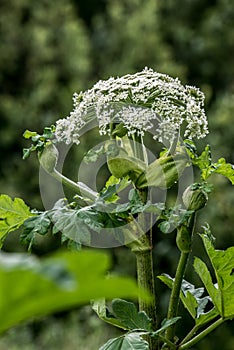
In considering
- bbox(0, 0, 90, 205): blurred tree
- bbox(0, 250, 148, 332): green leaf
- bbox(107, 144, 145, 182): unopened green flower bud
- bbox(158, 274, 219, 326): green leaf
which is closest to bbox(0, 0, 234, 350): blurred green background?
bbox(0, 0, 90, 205): blurred tree

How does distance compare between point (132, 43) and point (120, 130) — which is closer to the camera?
point (120, 130)

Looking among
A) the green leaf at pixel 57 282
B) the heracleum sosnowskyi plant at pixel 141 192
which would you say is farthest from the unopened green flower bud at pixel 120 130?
the green leaf at pixel 57 282

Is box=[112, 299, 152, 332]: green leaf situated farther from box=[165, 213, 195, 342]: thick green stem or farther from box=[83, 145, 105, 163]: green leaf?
box=[83, 145, 105, 163]: green leaf

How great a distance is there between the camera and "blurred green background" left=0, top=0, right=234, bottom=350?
8.29 ft

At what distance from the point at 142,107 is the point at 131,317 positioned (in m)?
0.19

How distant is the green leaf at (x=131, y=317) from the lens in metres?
0.54

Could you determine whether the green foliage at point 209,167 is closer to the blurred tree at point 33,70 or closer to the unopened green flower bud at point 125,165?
the unopened green flower bud at point 125,165

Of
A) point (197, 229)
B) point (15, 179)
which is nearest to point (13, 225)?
point (197, 229)

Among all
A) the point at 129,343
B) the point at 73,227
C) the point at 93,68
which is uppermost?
the point at 93,68

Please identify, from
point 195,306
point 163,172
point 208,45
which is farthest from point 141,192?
point 208,45

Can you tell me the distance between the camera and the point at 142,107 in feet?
1.73

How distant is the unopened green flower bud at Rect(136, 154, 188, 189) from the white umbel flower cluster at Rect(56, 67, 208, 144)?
2 cm

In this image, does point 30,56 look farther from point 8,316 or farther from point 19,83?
point 8,316

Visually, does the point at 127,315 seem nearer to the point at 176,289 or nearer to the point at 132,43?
the point at 176,289
